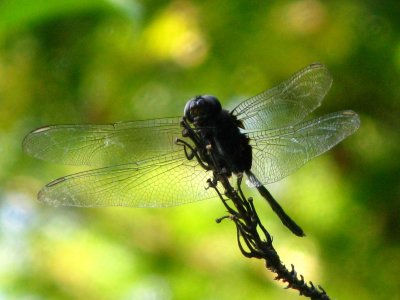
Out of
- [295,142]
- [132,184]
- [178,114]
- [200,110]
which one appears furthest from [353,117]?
[178,114]

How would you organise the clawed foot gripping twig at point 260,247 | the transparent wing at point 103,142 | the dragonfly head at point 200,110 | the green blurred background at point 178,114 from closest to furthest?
the clawed foot gripping twig at point 260,247, the dragonfly head at point 200,110, the transparent wing at point 103,142, the green blurred background at point 178,114

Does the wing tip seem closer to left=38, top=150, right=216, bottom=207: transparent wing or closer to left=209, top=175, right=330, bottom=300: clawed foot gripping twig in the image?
left=38, top=150, right=216, bottom=207: transparent wing

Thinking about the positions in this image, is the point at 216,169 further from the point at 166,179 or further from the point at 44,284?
the point at 44,284

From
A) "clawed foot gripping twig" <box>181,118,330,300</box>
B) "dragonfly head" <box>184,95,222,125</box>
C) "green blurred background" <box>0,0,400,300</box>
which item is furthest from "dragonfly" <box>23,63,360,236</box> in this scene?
"green blurred background" <box>0,0,400,300</box>

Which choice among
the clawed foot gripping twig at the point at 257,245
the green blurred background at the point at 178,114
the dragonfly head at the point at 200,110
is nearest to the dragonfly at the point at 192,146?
the dragonfly head at the point at 200,110

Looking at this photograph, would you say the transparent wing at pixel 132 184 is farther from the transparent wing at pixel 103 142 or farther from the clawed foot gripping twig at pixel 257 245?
the clawed foot gripping twig at pixel 257 245

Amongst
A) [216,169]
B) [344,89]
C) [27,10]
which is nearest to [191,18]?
[344,89]
